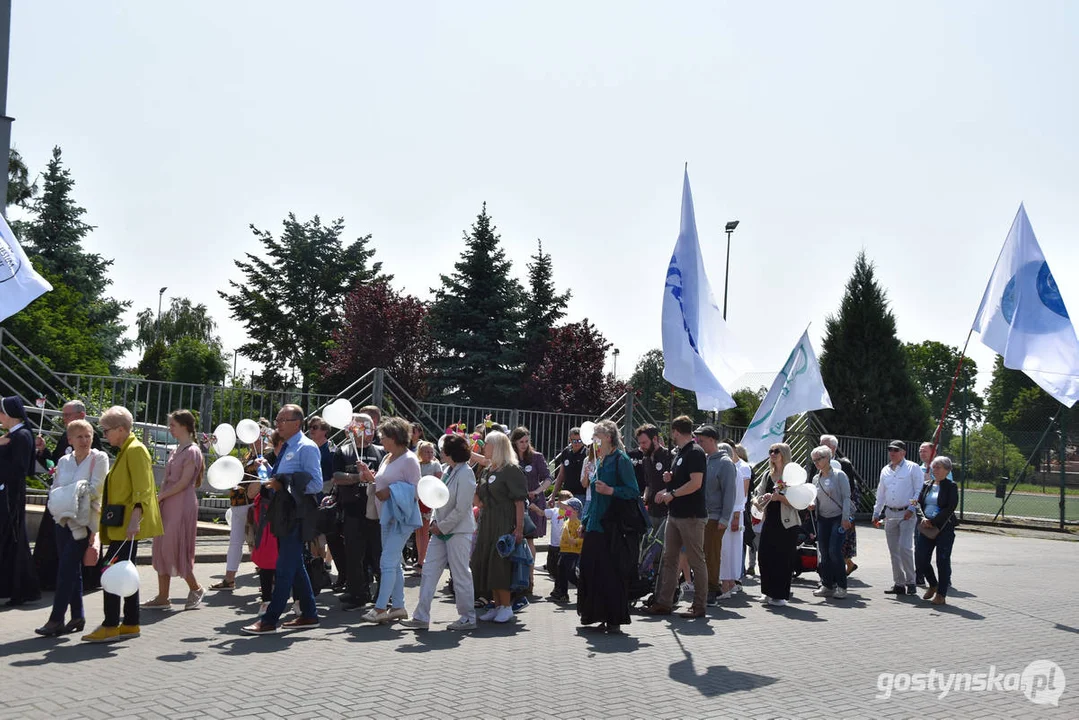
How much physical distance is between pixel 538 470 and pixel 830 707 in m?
6.13

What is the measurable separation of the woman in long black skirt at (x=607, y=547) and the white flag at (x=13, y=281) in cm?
621

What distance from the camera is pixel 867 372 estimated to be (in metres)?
28.0

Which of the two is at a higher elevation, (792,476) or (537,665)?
(792,476)

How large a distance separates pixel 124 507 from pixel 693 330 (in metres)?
6.59

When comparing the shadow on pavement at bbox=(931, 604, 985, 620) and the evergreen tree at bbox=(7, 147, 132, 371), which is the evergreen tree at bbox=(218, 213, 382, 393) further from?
the shadow on pavement at bbox=(931, 604, 985, 620)

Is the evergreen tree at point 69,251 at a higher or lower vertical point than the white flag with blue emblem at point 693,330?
→ higher

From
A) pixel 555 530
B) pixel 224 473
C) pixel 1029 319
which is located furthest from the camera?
pixel 1029 319

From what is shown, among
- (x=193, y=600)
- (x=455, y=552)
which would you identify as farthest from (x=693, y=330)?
(x=193, y=600)

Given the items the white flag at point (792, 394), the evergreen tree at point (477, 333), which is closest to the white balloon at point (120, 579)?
the white flag at point (792, 394)

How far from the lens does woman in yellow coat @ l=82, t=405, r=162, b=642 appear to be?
24.2 ft

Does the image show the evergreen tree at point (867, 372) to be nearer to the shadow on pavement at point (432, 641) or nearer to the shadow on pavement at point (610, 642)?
the shadow on pavement at point (610, 642)

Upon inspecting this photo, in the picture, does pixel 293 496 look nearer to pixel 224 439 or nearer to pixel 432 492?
pixel 432 492

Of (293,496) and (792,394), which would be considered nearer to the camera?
(293,496)

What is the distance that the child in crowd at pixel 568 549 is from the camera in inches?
409
